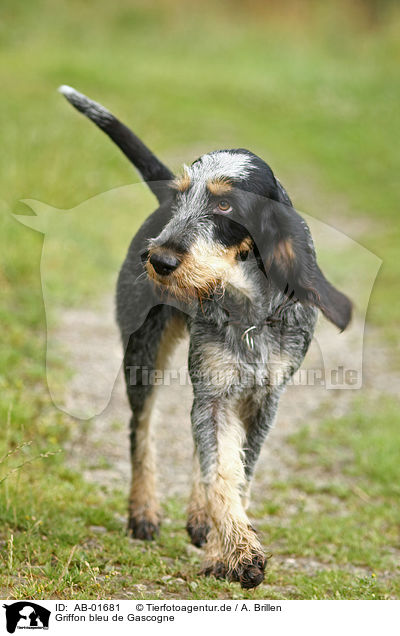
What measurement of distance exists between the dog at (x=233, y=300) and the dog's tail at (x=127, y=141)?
2 centimetres

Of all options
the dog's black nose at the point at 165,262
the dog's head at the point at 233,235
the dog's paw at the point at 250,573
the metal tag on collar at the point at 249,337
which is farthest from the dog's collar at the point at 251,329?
the dog's paw at the point at 250,573

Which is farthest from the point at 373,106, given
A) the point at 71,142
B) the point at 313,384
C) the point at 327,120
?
the point at 313,384

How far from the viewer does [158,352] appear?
4531 mm

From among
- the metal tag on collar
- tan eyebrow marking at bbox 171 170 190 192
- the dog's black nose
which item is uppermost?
tan eyebrow marking at bbox 171 170 190 192

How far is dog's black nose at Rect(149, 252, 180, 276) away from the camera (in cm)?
328

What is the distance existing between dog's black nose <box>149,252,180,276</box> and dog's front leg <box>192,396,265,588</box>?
72 cm

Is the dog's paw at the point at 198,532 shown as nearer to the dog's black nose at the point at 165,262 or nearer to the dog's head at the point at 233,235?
the dog's head at the point at 233,235

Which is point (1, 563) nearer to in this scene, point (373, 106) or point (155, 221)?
point (155, 221)

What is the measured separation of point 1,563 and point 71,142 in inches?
249

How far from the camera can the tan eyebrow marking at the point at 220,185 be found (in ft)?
11.2

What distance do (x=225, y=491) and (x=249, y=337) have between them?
0.69 m

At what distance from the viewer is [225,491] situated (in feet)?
11.7
